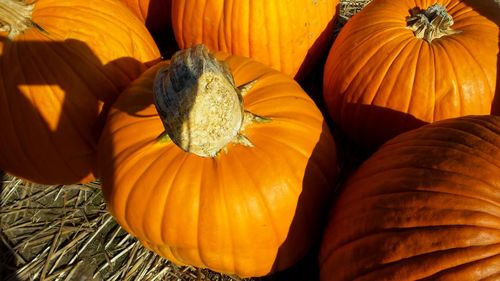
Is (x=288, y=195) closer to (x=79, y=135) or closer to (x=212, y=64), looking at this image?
(x=212, y=64)

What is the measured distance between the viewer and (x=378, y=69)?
2.15 meters

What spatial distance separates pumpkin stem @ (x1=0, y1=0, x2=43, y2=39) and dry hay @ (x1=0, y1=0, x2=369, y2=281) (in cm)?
94

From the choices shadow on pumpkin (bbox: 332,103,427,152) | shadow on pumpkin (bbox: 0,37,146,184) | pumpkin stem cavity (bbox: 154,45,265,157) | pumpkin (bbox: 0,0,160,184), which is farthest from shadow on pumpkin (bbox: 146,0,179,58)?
pumpkin stem cavity (bbox: 154,45,265,157)

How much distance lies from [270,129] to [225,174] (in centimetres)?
26

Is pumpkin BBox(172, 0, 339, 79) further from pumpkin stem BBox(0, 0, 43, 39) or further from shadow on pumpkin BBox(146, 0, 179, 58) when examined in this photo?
pumpkin stem BBox(0, 0, 43, 39)

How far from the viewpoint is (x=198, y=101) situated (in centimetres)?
135

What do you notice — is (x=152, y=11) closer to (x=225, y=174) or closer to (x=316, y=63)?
(x=316, y=63)

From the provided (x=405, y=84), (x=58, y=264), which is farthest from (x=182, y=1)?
(x=58, y=264)

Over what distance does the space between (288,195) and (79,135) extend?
1069mm

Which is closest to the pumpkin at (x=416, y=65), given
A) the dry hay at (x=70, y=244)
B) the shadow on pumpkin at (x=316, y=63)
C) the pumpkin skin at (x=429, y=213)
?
the shadow on pumpkin at (x=316, y=63)

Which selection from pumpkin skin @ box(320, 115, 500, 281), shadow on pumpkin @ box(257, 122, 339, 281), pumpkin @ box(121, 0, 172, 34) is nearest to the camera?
pumpkin skin @ box(320, 115, 500, 281)

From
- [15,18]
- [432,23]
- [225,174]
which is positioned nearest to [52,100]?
[15,18]

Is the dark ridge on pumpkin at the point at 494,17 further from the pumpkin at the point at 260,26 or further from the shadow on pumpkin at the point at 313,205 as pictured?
the shadow on pumpkin at the point at 313,205

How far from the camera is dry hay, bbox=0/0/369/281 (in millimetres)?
2185
